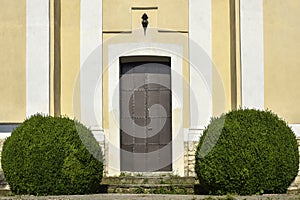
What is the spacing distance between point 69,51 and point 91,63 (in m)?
0.52

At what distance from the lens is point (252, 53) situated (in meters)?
11.9

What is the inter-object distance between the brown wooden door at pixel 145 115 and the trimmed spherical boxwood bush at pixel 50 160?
209 centimetres

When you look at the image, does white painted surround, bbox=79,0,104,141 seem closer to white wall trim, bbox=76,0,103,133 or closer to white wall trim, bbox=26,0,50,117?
white wall trim, bbox=76,0,103,133

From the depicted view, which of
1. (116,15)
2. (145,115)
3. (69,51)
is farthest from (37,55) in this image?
(145,115)

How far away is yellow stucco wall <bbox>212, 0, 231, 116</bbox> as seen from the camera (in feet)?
40.2

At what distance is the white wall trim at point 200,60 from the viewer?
12.2 metres

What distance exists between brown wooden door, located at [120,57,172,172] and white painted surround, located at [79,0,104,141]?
0.56 m

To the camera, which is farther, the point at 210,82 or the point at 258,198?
the point at 210,82

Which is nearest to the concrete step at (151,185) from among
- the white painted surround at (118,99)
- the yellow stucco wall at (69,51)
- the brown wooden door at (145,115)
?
the white painted surround at (118,99)

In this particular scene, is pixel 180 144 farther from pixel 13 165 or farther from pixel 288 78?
pixel 13 165

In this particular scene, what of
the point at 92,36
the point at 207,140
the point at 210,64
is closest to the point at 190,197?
the point at 207,140

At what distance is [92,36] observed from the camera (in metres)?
12.3

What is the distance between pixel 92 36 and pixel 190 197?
4099mm

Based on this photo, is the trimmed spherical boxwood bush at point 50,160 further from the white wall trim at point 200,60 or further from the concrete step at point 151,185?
the white wall trim at point 200,60
